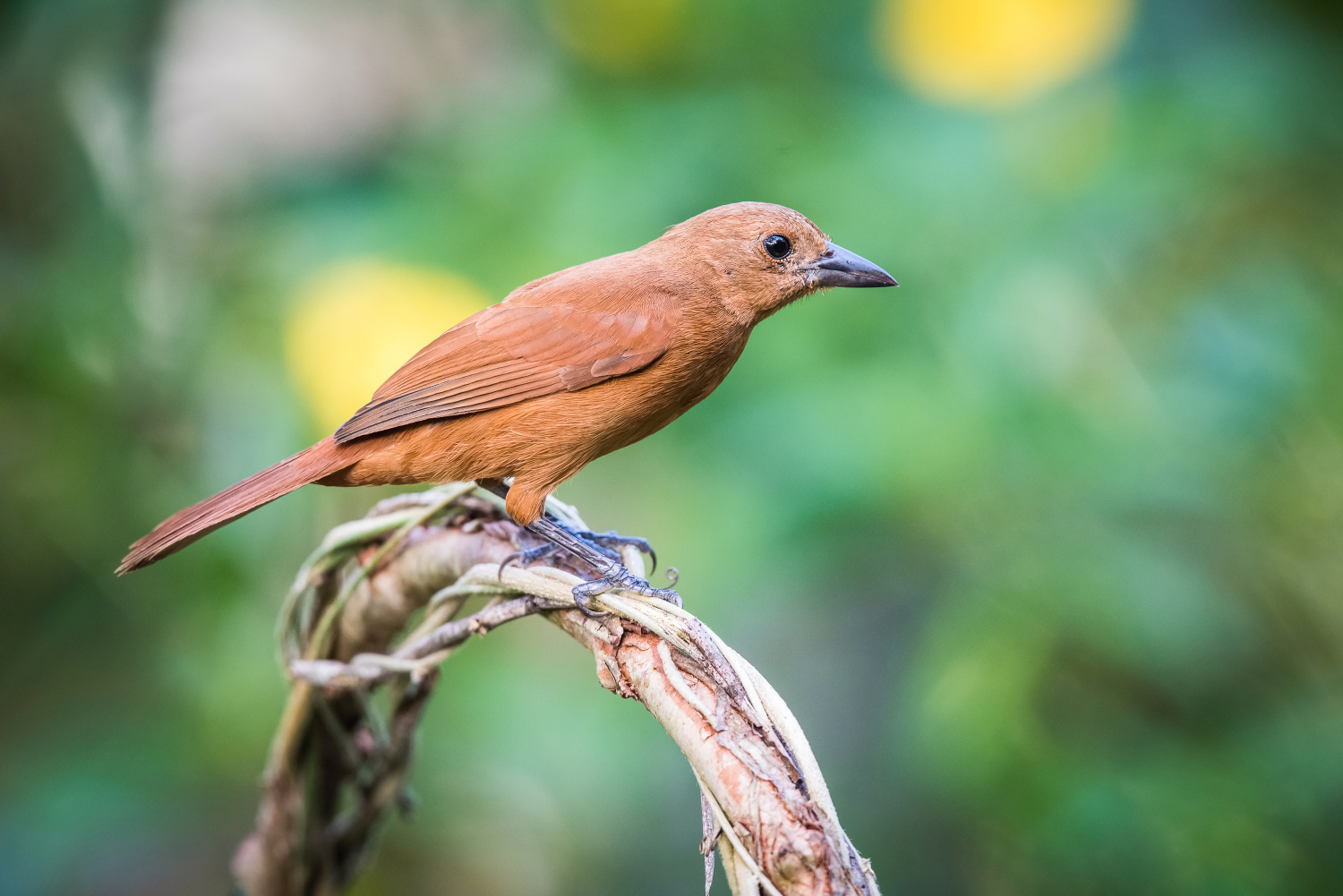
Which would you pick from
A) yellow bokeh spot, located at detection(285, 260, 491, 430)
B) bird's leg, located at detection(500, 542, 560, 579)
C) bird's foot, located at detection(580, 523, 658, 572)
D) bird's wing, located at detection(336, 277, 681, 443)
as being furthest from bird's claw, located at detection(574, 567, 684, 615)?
yellow bokeh spot, located at detection(285, 260, 491, 430)

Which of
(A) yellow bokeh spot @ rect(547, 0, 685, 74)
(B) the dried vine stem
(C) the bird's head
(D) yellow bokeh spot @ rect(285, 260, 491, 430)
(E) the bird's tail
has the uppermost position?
(A) yellow bokeh spot @ rect(547, 0, 685, 74)

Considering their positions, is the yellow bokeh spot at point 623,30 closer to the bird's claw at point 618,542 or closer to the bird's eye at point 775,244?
the bird's eye at point 775,244

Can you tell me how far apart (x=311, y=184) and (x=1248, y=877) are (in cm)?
335

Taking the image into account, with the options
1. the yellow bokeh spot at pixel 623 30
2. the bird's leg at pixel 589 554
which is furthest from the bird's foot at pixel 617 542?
the yellow bokeh spot at pixel 623 30

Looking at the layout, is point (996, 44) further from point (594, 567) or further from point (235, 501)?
point (235, 501)

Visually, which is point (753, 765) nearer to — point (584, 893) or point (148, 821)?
point (584, 893)

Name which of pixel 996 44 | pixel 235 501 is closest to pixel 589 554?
pixel 235 501

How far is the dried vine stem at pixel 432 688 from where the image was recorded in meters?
1.12

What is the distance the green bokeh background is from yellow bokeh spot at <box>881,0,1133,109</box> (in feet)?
0.25

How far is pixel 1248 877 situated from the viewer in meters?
2.56

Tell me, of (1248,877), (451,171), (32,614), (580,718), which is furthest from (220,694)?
(1248,877)

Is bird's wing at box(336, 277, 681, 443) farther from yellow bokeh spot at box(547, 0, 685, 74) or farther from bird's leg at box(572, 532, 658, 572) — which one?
yellow bokeh spot at box(547, 0, 685, 74)

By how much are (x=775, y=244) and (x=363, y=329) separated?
4.37 feet

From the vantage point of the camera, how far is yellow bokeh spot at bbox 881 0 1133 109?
3.58 m
